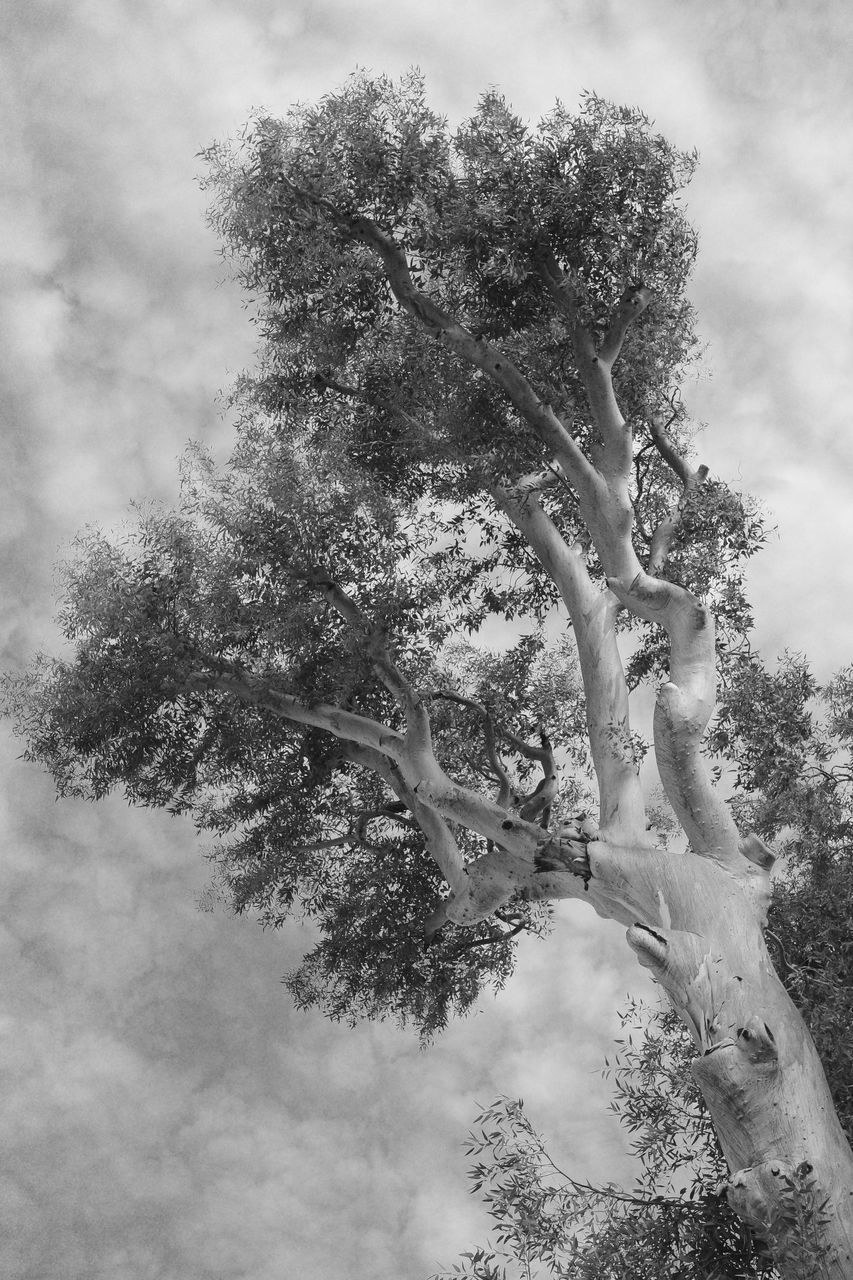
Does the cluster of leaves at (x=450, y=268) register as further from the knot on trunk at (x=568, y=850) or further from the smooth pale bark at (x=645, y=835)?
the knot on trunk at (x=568, y=850)

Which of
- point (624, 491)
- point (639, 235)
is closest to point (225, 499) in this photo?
point (624, 491)

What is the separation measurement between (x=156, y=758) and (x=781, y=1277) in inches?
331

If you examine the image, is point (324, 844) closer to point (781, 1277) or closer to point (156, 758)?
point (156, 758)

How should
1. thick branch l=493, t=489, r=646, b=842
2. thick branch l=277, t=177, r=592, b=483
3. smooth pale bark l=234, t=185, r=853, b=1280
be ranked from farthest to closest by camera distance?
thick branch l=277, t=177, r=592, b=483, thick branch l=493, t=489, r=646, b=842, smooth pale bark l=234, t=185, r=853, b=1280

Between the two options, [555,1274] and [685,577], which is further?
[685,577]

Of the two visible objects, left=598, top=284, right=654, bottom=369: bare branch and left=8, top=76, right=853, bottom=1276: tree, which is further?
left=598, top=284, right=654, bottom=369: bare branch

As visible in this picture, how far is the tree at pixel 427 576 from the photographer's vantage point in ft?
31.1

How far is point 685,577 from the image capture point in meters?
11.3

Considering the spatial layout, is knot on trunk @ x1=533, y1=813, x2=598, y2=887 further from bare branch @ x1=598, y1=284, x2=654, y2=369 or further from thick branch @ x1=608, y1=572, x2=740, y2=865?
bare branch @ x1=598, y1=284, x2=654, y2=369

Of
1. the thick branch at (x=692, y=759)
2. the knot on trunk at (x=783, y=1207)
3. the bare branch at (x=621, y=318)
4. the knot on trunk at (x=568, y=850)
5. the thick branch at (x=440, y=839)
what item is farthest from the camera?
the bare branch at (x=621, y=318)

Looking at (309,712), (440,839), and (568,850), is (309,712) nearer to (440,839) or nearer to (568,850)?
(440,839)

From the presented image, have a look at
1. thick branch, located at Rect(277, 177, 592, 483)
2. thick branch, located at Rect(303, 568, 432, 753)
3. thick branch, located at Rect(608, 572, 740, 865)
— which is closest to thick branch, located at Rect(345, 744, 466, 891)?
thick branch, located at Rect(303, 568, 432, 753)

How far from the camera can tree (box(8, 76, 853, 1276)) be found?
947 cm

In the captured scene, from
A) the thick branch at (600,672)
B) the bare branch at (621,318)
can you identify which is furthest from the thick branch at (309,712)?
the bare branch at (621,318)
